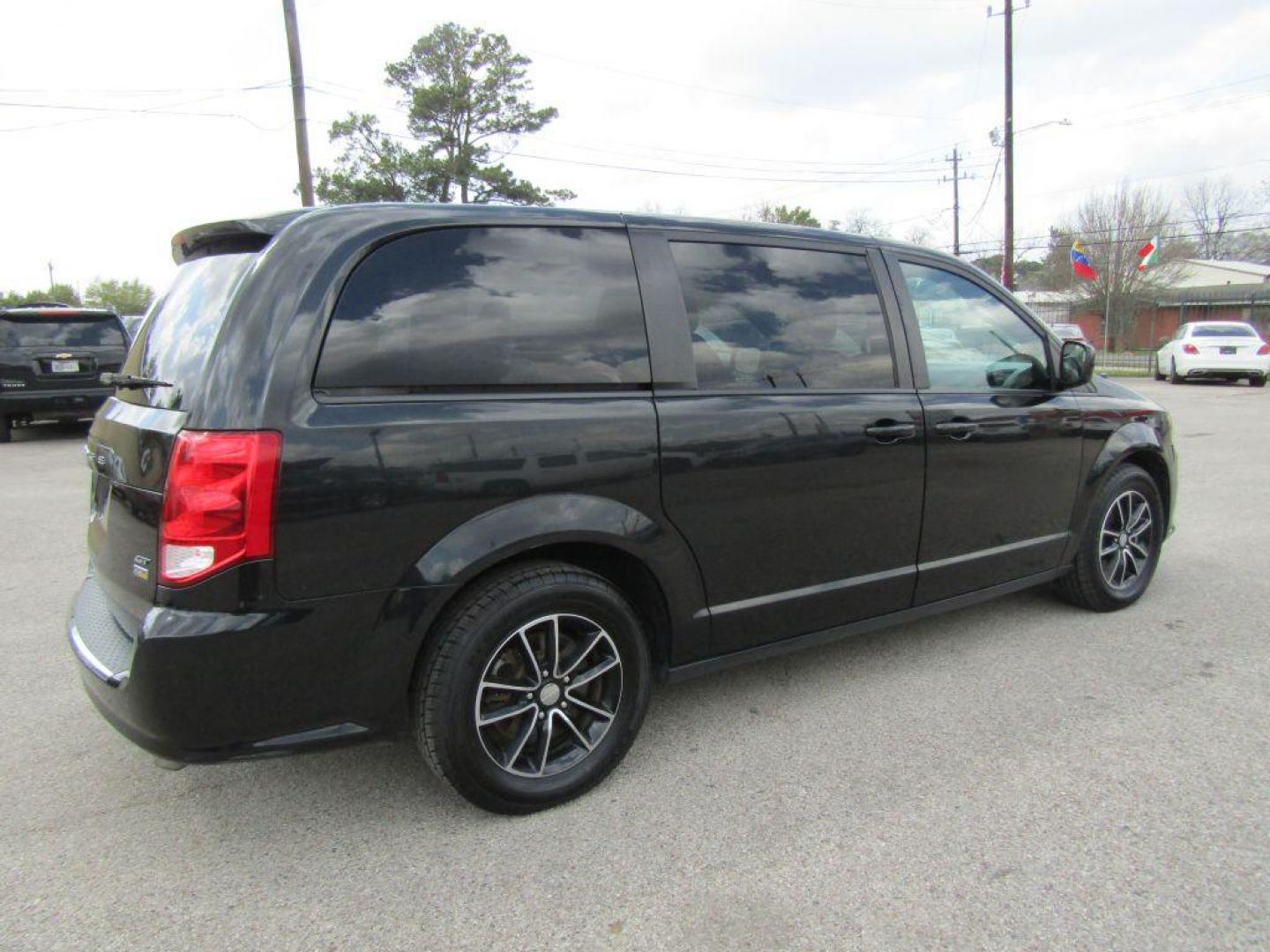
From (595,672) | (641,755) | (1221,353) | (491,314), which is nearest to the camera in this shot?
(491,314)

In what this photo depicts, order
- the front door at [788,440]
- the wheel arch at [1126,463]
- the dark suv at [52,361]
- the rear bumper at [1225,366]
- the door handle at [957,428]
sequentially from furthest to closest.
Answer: the rear bumper at [1225,366] < the dark suv at [52,361] < the wheel arch at [1126,463] < the door handle at [957,428] < the front door at [788,440]

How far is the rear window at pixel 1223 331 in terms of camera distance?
19.2 metres

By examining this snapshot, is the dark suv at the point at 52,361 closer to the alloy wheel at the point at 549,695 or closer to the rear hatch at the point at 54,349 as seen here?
the rear hatch at the point at 54,349

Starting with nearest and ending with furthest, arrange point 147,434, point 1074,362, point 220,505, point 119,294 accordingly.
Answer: point 220,505, point 147,434, point 1074,362, point 119,294

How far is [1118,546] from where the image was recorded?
13.6 feet

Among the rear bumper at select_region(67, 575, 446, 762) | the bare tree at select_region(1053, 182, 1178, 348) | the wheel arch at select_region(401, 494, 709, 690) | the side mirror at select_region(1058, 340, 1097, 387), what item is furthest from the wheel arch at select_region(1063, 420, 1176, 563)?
the bare tree at select_region(1053, 182, 1178, 348)

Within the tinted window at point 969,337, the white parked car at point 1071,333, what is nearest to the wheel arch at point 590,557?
Answer: the tinted window at point 969,337

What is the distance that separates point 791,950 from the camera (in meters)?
1.95

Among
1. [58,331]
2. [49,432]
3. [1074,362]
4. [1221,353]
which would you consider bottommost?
[49,432]

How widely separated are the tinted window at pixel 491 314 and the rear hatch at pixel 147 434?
1.23ft

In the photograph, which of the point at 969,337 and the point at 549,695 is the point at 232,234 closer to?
the point at 549,695

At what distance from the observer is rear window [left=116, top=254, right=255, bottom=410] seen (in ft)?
7.42

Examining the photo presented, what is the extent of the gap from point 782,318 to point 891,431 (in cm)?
59

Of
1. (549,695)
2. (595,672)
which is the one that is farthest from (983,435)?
(549,695)
